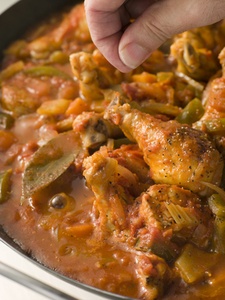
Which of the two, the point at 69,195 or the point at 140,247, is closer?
the point at 140,247

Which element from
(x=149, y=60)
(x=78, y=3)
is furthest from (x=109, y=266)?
Answer: (x=78, y=3)

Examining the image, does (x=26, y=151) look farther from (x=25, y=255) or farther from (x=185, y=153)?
(x=185, y=153)

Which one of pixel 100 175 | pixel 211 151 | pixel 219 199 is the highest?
pixel 100 175

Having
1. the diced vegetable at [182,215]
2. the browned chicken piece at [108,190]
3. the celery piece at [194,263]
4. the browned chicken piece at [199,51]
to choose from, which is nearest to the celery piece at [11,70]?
the browned chicken piece at [199,51]

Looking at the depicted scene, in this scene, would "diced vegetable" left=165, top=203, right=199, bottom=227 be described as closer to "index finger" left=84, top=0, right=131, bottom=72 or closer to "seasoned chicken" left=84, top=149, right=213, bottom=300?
"seasoned chicken" left=84, top=149, right=213, bottom=300

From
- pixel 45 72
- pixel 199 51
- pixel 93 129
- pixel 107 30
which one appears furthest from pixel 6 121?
pixel 199 51

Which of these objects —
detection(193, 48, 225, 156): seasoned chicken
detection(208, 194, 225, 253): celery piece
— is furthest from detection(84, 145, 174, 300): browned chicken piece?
detection(193, 48, 225, 156): seasoned chicken

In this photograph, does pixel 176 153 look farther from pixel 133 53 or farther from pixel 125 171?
pixel 133 53
